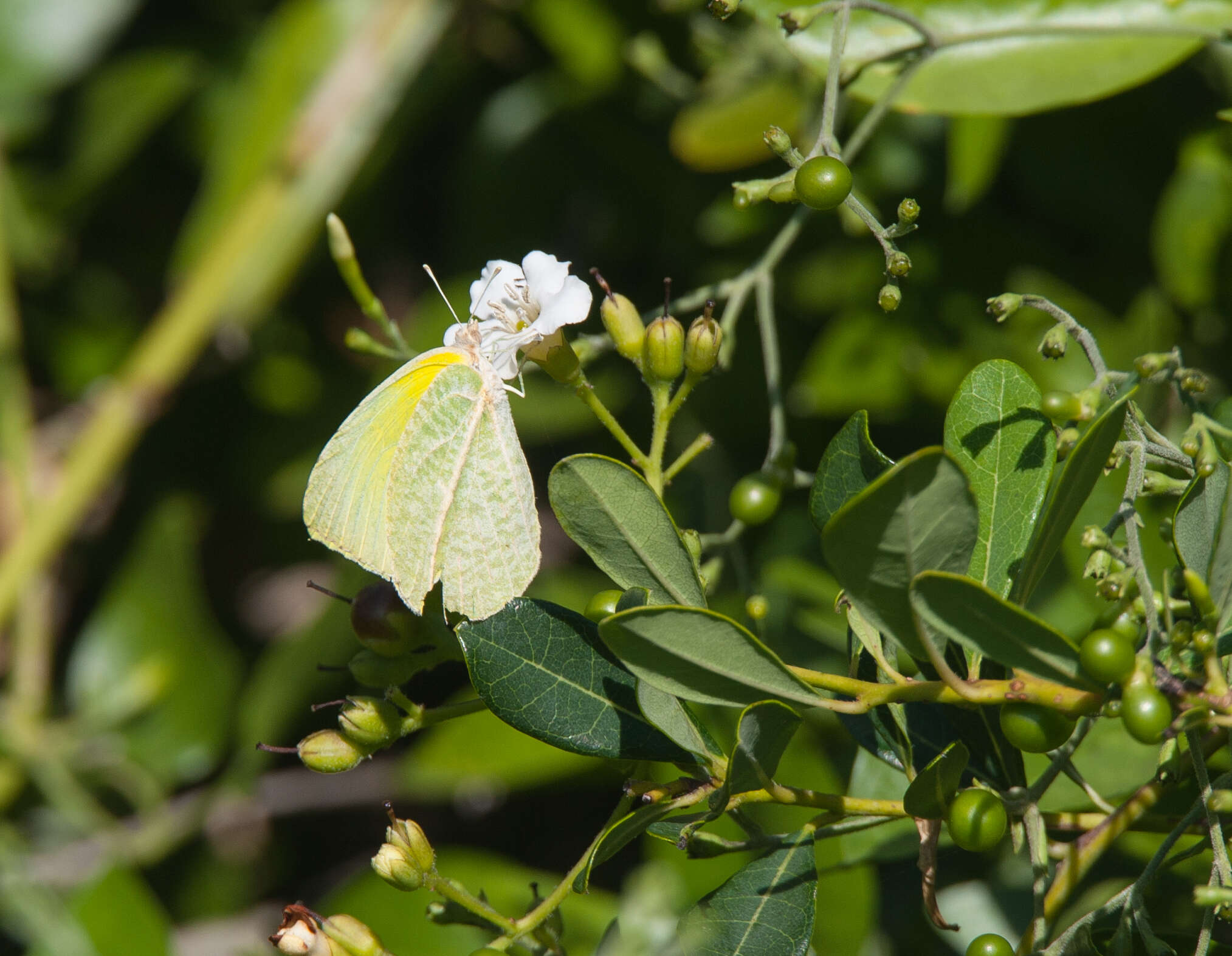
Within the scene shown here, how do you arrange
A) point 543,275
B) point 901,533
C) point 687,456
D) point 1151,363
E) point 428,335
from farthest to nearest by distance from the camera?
point 428,335
point 543,275
point 687,456
point 1151,363
point 901,533

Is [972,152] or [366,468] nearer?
[366,468]

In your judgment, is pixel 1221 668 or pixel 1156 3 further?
pixel 1156 3

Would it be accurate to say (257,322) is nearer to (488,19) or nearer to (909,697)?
(488,19)

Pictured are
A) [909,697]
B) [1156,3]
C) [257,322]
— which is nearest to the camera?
[909,697]

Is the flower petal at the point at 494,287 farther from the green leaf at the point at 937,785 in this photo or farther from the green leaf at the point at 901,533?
the green leaf at the point at 937,785

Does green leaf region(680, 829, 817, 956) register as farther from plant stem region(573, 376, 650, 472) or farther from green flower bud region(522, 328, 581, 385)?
green flower bud region(522, 328, 581, 385)

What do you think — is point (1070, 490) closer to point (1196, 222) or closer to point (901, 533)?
point (901, 533)

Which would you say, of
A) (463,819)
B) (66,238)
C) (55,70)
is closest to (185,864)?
(463,819)

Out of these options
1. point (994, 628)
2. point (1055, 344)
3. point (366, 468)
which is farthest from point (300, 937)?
point (1055, 344)
